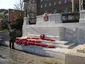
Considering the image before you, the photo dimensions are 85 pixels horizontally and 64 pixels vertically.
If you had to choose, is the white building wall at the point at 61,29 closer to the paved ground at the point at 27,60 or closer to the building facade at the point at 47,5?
the paved ground at the point at 27,60

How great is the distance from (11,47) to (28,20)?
665 centimetres

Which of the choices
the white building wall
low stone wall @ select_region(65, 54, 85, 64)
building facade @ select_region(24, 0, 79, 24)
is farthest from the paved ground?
building facade @ select_region(24, 0, 79, 24)

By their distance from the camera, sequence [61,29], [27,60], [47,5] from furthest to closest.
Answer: [47,5] < [61,29] < [27,60]

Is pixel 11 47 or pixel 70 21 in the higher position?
pixel 70 21

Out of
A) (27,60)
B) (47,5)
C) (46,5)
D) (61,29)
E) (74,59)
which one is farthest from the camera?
(46,5)

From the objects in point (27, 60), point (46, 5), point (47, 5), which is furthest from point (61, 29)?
point (46, 5)

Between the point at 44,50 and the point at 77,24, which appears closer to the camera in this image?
the point at 44,50

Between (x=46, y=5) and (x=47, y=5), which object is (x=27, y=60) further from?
(x=46, y=5)

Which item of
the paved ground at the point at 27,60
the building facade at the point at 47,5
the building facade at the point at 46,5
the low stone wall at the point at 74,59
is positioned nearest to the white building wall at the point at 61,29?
the paved ground at the point at 27,60

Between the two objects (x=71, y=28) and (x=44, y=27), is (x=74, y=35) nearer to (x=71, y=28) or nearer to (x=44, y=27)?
(x=71, y=28)

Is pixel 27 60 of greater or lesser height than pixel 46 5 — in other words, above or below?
below

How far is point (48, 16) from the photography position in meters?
22.4

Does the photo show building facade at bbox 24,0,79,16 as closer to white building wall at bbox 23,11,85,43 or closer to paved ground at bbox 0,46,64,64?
white building wall at bbox 23,11,85,43

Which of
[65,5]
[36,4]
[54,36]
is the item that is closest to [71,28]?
[54,36]
